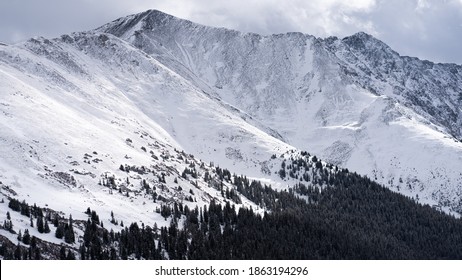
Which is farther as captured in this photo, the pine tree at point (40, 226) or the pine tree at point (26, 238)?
the pine tree at point (40, 226)

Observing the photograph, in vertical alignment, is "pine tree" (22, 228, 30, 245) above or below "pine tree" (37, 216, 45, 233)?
below

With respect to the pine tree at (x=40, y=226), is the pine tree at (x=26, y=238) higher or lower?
lower

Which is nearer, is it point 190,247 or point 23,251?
point 23,251

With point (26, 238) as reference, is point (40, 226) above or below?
above

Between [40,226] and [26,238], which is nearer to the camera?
[26,238]

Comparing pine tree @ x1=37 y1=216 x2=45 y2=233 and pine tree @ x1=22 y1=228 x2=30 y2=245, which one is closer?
pine tree @ x1=22 y1=228 x2=30 y2=245

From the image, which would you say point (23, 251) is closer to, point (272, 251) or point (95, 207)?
point (95, 207)

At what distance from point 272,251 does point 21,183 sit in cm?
8177

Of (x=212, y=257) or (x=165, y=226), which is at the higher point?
(x=165, y=226)

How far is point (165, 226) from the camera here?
199750 millimetres
